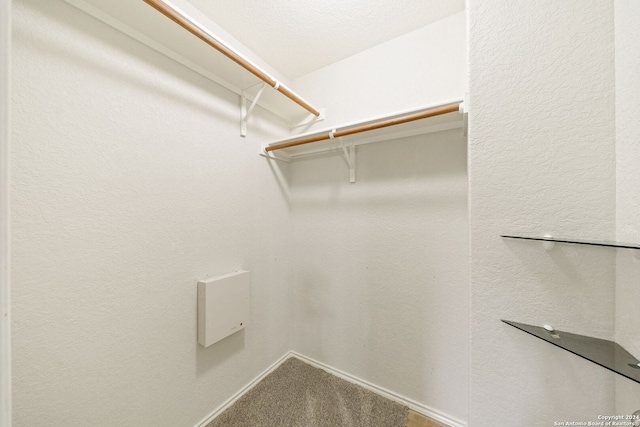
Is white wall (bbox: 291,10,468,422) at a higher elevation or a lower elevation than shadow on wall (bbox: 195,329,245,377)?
higher

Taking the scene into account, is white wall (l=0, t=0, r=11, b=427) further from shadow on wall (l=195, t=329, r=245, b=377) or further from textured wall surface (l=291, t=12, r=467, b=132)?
textured wall surface (l=291, t=12, r=467, b=132)

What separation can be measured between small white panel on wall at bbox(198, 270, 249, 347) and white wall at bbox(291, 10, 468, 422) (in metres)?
0.53

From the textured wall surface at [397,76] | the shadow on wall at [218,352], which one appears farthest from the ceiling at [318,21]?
the shadow on wall at [218,352]

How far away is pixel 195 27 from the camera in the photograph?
0.90 m

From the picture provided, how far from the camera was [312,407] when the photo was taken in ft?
4.27

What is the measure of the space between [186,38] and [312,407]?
202cm

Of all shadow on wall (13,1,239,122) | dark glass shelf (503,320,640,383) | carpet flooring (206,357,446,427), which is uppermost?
shadow on wall (13,1,239,122)

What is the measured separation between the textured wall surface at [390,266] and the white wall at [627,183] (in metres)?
0.62

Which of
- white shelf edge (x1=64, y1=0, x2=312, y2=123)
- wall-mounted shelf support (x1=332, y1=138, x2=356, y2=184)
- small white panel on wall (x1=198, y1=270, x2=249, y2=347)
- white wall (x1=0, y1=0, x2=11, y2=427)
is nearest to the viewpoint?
white wall (x1=0, y1=0, x2=11, y2=427)

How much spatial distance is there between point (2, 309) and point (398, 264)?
1.44m

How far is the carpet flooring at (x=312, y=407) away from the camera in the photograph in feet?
3.99

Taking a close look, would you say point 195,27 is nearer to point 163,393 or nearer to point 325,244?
point 325,244

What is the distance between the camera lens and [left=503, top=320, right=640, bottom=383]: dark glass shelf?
51 cm

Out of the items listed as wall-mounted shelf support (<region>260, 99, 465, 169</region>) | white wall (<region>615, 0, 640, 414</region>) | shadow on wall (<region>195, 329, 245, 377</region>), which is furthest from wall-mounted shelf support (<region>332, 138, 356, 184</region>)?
shadow on wall (<region>195, 329, 245, 377</region>)
